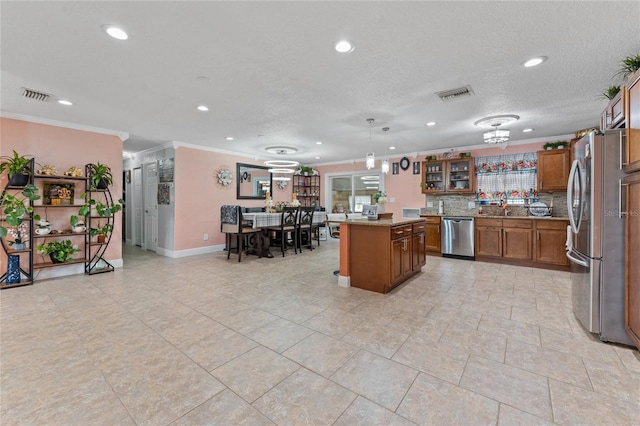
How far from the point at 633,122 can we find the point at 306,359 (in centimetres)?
302

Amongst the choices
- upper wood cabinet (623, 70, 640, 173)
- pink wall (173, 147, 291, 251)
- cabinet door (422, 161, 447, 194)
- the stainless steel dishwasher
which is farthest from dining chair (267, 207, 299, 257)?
upper wood cabinet (623, 70, 640, 173)

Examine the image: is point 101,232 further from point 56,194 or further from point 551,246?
point 551,246

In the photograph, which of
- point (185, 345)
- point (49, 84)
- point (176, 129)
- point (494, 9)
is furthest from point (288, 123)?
point (185, 345)

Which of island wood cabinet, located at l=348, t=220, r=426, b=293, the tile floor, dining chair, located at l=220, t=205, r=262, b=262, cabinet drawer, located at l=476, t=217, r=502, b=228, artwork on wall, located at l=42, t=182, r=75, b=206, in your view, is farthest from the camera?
dining chair, located at l=220, t=205, r=262, b=262

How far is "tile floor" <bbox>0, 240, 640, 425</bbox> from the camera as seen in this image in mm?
1506

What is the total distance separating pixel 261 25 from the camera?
6.45ft

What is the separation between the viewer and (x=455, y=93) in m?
3.12

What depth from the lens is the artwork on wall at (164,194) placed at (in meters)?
5.96

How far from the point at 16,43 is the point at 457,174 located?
6.64 m

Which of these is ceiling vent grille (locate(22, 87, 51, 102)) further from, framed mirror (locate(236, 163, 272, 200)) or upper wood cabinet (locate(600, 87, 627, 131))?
upper wood cabinet (locate(600, 87, 627, 131))

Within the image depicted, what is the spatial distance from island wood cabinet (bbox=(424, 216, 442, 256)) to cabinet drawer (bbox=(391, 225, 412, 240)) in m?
2.16

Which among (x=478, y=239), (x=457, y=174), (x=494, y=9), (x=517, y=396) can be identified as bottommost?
(x=517, y=396)

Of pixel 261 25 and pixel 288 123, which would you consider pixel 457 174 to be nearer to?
pixel 288 123

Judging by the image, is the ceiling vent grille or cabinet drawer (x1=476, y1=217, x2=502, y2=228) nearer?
the ceiling vent grille
